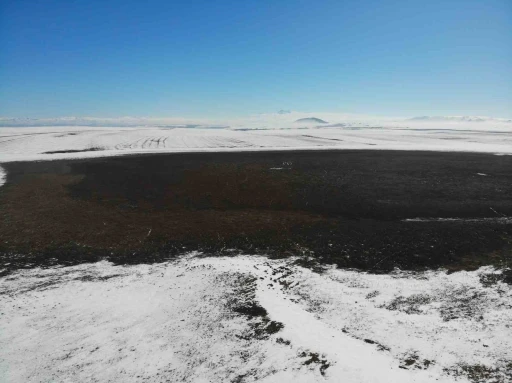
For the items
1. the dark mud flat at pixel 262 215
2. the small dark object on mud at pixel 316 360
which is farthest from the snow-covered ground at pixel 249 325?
the dark mud flat at pixel 262 215

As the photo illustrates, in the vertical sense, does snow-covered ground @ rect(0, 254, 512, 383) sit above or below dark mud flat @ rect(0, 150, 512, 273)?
below

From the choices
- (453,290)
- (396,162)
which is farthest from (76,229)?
(396,162)

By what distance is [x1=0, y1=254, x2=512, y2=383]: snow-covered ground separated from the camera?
506cm

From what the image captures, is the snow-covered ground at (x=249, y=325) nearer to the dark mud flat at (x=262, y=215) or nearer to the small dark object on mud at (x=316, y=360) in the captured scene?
the small dark object on mud at (x=316, y=360)

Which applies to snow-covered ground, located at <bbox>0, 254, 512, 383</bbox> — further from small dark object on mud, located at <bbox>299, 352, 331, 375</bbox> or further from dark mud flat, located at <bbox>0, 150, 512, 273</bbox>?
dark mud flat, located at <bbox>0, 150, 512, 273</bbox>

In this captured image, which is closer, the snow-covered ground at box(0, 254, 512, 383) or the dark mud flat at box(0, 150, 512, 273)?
the snow-covered ground at box(0, 254, 512, 383)

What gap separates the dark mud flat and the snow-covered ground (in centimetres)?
109

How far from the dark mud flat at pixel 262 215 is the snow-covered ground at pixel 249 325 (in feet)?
3.59

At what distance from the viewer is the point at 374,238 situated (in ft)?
33.7

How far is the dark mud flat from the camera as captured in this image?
30.4 ft

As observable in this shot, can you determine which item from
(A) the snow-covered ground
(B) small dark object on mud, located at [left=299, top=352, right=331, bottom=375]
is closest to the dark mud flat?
→ (A) the snow-covered ground

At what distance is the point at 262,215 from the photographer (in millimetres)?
12648

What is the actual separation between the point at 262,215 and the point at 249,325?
672cm

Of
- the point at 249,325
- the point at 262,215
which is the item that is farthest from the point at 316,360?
the point at 262,215
